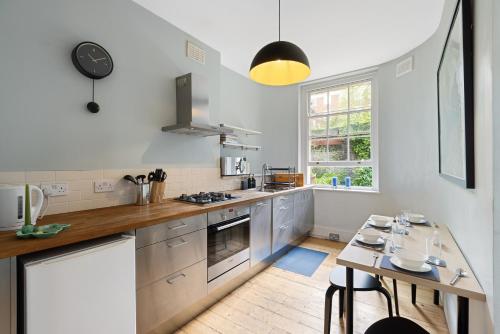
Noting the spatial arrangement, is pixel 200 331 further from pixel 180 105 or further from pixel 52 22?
pixel 52 22

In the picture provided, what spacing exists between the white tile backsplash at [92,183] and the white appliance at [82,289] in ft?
2.15

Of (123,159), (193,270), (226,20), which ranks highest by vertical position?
(226,20)

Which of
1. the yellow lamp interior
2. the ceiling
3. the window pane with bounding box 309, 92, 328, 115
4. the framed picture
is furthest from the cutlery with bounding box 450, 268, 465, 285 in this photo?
the window pane with bounding box 309, 92, 328, 115

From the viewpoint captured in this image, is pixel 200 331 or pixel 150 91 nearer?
pixel 200 331

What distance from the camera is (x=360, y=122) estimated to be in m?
3.55

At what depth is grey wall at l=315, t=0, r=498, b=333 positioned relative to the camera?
Answer: 36.3 inches

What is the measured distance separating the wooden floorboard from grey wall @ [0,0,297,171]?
1523 mm

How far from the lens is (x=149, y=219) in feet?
4.82

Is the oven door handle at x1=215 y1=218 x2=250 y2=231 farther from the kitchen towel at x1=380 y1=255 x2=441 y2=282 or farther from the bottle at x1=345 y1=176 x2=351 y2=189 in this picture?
the bottle at x1=345 y1=176 x2=351 y2=189

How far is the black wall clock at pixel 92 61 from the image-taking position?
168 cm

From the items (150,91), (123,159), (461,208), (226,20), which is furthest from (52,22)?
(461,208)

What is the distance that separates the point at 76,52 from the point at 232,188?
7.27 feet

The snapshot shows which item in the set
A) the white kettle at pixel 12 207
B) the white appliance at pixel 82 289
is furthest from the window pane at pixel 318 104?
the white kettle at pixel 12 207

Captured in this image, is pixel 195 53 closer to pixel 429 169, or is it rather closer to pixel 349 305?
pixel 349 305
